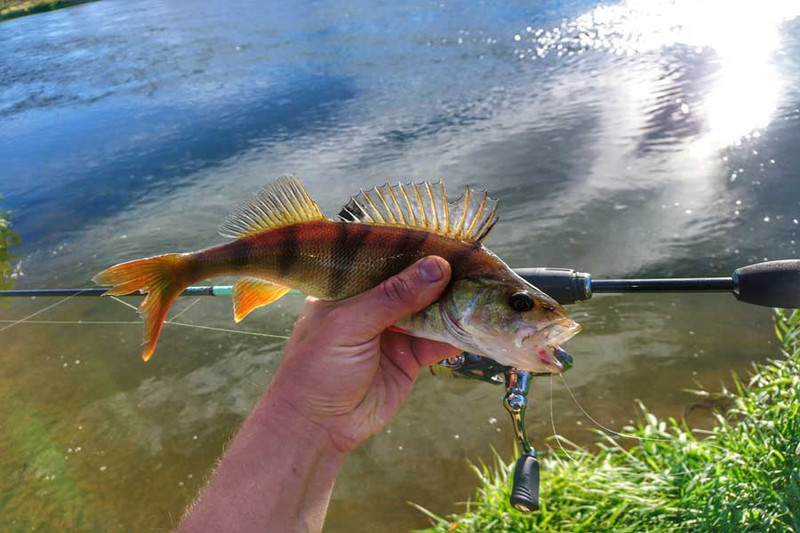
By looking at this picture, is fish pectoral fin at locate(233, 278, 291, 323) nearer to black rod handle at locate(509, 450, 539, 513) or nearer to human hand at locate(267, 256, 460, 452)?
human hand at locate(267, 256, 460, 452)

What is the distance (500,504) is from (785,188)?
582cm

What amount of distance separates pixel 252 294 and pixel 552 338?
115 cm

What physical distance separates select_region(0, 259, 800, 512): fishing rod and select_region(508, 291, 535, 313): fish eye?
1.00 feet

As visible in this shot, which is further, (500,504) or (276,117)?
(276,117)

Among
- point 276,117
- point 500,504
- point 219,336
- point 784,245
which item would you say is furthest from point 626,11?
point 500,504

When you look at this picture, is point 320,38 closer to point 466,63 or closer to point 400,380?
point 466,63

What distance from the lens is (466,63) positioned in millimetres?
12523

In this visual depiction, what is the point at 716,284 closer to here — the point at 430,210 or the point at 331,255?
the point at 430,210

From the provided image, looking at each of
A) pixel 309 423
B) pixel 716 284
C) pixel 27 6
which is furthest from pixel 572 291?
pixel 27 6

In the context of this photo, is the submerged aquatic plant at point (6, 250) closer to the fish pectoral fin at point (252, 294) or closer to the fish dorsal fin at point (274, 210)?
the fish pectoral fin at point (252, 294)

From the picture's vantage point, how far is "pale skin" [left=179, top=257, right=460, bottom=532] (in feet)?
7.11

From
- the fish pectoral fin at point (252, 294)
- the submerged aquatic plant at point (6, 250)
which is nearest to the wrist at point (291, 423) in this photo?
the fish pectoral fin at point (252, 294)

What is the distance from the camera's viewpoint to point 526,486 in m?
2.49

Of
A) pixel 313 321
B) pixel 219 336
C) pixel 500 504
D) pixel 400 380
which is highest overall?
A: pixel 313 321
